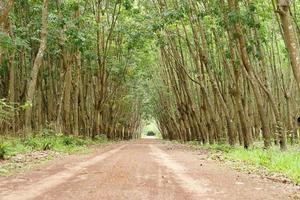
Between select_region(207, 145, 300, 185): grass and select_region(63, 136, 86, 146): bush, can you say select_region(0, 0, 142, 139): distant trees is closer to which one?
select_region(63, 136, 86, 146): bush

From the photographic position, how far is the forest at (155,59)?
21122 mm

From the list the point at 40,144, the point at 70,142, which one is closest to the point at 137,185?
the point at 40,144

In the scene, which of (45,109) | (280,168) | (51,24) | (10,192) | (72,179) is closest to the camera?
(10,192)

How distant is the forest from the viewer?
832 inches

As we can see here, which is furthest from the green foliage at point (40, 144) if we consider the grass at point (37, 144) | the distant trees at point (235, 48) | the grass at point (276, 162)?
the grass at point (276, 162)

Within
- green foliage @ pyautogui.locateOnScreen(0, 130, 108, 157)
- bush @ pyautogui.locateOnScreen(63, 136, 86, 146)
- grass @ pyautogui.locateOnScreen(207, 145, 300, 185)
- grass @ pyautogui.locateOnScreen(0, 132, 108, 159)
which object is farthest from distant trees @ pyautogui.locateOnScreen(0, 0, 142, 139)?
grass @ pyautogui.locateOnScreen(207, 145, 300, 185)

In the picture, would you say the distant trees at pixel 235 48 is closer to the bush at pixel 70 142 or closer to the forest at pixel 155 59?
the forest at pixel 155 59

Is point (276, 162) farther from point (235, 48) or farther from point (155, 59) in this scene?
point (155, 59)

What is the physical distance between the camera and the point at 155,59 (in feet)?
159

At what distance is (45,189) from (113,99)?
127 feet

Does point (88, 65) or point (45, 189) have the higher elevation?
point (88, 65)

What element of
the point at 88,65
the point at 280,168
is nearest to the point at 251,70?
the point at 280,168

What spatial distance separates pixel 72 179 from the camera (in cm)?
1041

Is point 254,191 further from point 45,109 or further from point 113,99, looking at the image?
point 113,99
